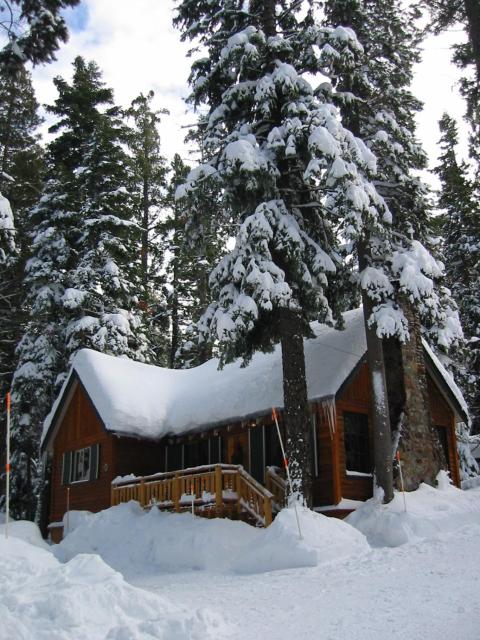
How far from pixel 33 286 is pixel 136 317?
426cm

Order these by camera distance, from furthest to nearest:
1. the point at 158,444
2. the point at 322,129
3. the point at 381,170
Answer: the point at 158,444 → the point at 381,170 → the point at 322,129

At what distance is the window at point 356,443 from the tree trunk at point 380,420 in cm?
160

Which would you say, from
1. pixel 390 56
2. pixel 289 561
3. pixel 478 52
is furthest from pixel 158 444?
pixel 478 52

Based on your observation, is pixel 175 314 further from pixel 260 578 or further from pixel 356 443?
pixel 260 578

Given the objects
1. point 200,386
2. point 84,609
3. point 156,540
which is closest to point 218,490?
point 156,540

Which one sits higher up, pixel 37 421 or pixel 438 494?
pixel 37 421

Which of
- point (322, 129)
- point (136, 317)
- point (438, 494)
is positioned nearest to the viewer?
point (322, 129)

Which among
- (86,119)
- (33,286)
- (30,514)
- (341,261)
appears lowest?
(30,514)

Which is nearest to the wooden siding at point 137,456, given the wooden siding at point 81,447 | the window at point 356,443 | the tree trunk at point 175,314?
the wooden siding at point 81,447

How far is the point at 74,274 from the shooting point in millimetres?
23797

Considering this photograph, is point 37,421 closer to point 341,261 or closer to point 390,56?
point 341,261

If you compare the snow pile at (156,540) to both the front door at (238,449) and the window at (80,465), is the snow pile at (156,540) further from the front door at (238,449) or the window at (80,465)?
the window at (80,465)

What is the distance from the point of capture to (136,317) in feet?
83.5

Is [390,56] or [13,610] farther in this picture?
[390,56]
